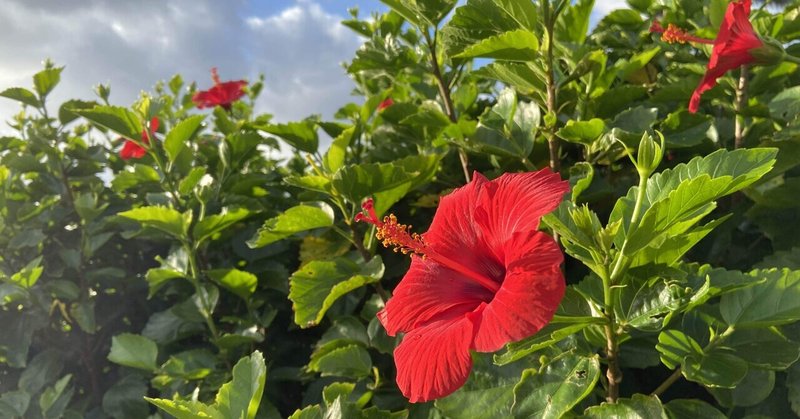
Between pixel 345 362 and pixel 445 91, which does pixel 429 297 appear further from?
pixel 445 91

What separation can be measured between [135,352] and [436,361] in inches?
46.6

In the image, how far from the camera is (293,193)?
6.79 ft

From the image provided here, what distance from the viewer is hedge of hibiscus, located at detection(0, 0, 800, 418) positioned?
0.87 m

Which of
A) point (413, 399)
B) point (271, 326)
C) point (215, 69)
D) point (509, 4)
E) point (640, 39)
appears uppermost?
point (215, 69)

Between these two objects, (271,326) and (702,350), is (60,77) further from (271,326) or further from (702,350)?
(702,350)

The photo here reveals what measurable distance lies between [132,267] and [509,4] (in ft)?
6.40

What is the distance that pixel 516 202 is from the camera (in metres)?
0.88

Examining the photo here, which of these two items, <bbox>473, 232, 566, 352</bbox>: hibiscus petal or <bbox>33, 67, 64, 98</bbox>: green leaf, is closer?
<bbox>473, 232, 566, 352</bbox>: hibiscus petal

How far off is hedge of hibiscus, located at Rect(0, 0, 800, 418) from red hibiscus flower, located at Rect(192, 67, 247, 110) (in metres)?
0.51

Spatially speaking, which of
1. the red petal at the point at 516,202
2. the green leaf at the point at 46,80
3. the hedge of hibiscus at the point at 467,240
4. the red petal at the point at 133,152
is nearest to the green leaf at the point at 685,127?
the hedge of hibiscus at the point at 467,240

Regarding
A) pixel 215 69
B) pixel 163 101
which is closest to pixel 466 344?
pixel 163 101

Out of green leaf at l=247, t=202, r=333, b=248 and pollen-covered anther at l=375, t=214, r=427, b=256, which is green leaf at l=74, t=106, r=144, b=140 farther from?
pollen-covered anther at l=375, t=214, r=427, b=256

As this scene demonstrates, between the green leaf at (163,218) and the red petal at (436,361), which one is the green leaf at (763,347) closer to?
the red petal at (436,361)

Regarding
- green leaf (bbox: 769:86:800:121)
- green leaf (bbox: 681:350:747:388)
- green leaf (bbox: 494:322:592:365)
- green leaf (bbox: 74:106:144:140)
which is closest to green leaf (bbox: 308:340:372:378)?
green leaf (bbox: 494:322:592:365)
